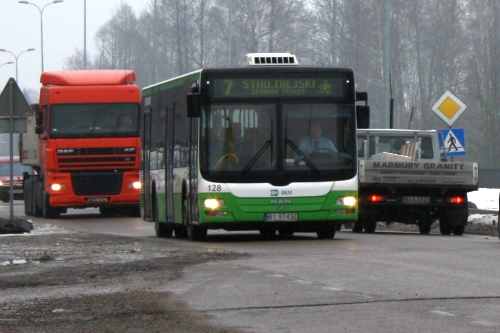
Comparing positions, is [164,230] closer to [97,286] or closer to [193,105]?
[193,105]

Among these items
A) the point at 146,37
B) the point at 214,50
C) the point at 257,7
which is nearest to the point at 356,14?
the point at 257,7

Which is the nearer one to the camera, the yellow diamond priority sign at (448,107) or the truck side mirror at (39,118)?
the yellow diamond priority sign at (448,107)

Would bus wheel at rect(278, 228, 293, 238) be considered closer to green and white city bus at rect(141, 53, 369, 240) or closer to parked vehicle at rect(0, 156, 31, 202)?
green and white city bus at rect(141, 53, 369, 240)

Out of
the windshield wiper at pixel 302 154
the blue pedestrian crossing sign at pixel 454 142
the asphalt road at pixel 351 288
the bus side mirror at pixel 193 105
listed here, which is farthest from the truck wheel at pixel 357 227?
the bus side mirror at pixel 193 105

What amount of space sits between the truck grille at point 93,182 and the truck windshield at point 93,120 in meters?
1.06

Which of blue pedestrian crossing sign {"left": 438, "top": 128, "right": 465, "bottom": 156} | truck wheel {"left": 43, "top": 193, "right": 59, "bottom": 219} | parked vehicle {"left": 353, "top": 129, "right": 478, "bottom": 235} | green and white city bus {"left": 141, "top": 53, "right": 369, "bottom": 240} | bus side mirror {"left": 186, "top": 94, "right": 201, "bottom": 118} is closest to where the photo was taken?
bus side mirror {"left": 186, "top": 94, "right": 201, "bottom": 118}

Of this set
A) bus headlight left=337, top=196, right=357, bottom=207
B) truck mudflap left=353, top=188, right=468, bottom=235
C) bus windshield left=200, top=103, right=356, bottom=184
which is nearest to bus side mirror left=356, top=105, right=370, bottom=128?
bus windshield left=200, top=103, right=356, bottom=184

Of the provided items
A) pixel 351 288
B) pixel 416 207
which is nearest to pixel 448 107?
pixel 416 207

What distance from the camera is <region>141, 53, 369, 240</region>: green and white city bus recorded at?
741 inches

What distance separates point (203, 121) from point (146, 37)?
11330 cm

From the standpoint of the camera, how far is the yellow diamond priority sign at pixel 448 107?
2886cm

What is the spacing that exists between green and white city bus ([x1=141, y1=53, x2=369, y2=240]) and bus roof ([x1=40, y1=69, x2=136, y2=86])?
1378cm

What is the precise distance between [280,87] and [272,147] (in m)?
0.96

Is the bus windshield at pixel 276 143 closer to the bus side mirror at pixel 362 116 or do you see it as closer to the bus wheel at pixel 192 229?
the bus side mirror at pixel 362 116
